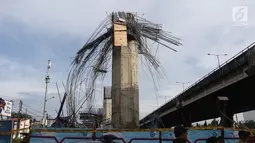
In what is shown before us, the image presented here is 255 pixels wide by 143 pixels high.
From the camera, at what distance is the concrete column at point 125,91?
6480 mm

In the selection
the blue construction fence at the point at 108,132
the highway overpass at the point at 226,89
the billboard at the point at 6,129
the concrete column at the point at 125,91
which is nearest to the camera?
the billboard at the point at 6,129

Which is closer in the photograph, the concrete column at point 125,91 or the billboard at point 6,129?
the billboard at point 6,129

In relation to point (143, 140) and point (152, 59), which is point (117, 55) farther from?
point (143, 140)

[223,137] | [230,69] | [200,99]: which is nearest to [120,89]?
[223,137]

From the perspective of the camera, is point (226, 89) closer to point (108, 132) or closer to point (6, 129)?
point (108, 132)

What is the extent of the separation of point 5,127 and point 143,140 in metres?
2.67

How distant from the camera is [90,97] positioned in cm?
681

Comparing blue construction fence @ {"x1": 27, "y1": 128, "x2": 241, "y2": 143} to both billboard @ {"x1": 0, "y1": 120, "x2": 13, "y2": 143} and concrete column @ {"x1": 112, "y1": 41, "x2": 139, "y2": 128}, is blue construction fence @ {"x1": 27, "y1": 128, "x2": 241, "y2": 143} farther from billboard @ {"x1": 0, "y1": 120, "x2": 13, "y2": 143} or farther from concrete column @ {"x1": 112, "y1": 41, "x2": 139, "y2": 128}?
concrete column @ {"x1": 112, "y1": 41, "x2": 139, "y2": 128}

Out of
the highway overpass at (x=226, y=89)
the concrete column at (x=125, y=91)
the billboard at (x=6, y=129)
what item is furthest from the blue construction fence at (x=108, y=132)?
the highway overpass at (x=226, y=89)

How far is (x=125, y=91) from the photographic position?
257 inches

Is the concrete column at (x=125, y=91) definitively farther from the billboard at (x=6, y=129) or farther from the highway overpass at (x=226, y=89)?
the highway overpass at (x=226, y=89)

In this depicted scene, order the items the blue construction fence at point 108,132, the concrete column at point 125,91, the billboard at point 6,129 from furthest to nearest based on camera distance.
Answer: the concrete column at point 125,91 < the blue construction fence at point 108,132 < the billboard at point 6,129

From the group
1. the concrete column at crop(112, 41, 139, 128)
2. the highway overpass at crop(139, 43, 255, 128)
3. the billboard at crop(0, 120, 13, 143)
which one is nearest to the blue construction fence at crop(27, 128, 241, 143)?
the billboard at crop(0, 120, 13, 143)

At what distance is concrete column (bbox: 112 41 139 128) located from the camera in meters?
6.48
